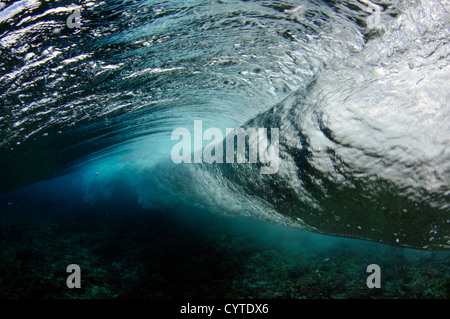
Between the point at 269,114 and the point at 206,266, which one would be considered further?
the point at 206,266

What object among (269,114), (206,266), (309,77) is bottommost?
(206,266)

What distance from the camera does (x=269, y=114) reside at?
14.5 ft

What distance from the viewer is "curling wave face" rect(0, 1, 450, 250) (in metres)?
2.75

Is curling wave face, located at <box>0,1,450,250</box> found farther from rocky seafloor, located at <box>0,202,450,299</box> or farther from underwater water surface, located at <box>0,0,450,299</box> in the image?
rocky seafloor, located at <box>0,202,450,299</box>

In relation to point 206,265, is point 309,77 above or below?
above

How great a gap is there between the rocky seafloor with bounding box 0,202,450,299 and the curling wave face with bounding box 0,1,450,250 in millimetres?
2230

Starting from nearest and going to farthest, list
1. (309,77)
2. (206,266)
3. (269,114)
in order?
(269,114)
(309,77)
(206,266)

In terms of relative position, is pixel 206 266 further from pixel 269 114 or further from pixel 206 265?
pixel 269 114

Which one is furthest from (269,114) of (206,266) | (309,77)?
(206,266)

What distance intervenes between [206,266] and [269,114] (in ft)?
16.4
